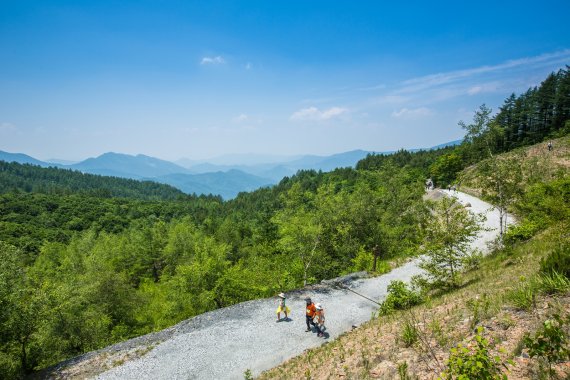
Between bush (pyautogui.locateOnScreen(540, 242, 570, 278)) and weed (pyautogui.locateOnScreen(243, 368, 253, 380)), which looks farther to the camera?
weed (pyautogui.locateOnScreen(243, 368, 253, 380))

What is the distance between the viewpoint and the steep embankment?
42.1 ft

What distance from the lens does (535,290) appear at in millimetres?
8656

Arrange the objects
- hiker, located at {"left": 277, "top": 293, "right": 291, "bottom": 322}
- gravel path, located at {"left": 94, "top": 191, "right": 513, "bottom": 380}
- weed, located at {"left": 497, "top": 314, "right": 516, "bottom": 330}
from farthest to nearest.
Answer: hiker, located at {"left": 277, "top": 293, "right": 291, "bottom": 322}, gravel path, located at {"left": 94, "top": 191, "right": 513, "bottom": 380}, weed, located at {"left": 497, "top": 314, "right": 516, "bottom": 330}

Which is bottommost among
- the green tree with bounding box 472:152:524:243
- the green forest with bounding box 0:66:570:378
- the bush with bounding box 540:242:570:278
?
the green forest with bounding box 0:66:570:378

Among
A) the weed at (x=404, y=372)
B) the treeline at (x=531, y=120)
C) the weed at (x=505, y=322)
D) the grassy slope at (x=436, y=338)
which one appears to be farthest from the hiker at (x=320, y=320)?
the treeline at (x=531, y=120)

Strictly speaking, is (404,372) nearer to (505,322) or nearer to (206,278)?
(505,322)

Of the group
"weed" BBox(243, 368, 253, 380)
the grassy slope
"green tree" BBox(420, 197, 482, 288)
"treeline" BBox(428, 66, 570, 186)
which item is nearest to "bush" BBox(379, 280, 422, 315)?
the grassy slope

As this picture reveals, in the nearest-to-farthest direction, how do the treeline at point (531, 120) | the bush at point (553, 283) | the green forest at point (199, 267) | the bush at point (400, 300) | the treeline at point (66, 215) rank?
1. the bush at point (553, 283)
2. the bush at point (400, 300)
3. the green forest at point (199, 267)
4. the treeline at point (531, 120)
5. the treeline at point (66, 215)

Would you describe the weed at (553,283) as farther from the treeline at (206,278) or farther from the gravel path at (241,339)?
the gravel path at (241,339)

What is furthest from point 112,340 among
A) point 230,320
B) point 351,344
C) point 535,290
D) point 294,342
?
point 535,290

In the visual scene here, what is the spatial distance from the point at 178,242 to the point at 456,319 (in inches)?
1902

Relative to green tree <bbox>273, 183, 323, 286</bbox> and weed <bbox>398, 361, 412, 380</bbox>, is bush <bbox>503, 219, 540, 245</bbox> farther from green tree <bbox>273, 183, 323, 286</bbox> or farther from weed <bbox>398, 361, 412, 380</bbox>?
weed <bbox>398, 361, 412, 380</bbox>

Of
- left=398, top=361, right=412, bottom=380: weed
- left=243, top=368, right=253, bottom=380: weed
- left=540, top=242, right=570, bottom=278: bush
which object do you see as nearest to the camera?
left=398, top=361, right=412, bottom=380: weed

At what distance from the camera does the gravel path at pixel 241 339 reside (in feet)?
42.0
